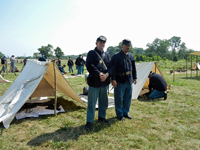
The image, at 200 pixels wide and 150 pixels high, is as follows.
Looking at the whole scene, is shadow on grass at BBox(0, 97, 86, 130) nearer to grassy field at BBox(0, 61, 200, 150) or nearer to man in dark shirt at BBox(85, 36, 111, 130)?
grassy field at BBox(0, 61, 200, 150)

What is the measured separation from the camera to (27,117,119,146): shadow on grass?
2.71m

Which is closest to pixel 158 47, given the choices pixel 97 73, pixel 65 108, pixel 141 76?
pixel 141 76

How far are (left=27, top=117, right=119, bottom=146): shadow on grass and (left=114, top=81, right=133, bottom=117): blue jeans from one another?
347 mm

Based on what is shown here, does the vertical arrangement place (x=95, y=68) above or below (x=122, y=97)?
above

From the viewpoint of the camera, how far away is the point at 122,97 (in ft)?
11.5

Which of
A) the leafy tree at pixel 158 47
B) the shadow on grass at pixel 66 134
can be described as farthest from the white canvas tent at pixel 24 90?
the leafy tree at pixel 158 47

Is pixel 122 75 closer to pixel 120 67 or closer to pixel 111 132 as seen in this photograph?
pixel 120 67

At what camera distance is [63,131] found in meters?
3.08

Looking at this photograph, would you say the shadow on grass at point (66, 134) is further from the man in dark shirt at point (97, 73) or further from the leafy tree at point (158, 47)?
the leafy tree at point (158, 47)

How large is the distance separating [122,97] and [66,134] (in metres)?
1.42

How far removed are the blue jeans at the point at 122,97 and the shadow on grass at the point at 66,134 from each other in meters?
0.35

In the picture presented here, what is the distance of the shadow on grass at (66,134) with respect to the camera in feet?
8.90

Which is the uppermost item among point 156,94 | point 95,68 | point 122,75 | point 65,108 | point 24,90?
point 95,68

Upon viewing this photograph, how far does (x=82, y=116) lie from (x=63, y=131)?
814 mm
